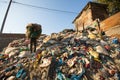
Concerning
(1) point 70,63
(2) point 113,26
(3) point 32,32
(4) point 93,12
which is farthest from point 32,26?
(4) point 93,12

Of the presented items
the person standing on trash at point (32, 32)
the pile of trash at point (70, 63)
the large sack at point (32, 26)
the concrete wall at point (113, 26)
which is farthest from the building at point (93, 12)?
the person standing on trash at point (32, 32)

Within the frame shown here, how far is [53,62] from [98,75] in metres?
2.03

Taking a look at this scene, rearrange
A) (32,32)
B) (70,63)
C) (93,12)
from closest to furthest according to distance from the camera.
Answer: (70,63) < (32,32) < (93,12)

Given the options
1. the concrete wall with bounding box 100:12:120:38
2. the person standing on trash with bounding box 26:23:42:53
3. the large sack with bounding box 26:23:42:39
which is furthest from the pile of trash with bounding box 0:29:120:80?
the large sack with bounding box 26:23:42:39

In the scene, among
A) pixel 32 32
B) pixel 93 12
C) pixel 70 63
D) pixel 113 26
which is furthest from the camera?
pixel 93 12

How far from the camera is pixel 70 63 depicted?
6.85 metres

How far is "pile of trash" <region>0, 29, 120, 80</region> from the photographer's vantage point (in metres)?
6.25

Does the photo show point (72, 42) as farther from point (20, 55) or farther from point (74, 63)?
point (20, 55)

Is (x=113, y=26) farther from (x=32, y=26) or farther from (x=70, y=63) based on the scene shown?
(x=32, y=26)

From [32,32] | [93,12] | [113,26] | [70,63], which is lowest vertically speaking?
[70,63]

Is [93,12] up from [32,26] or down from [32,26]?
up

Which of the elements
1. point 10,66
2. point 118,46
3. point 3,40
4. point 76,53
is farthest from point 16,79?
point 3,40

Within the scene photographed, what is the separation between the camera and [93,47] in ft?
26.8

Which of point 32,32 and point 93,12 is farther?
point 93,12
